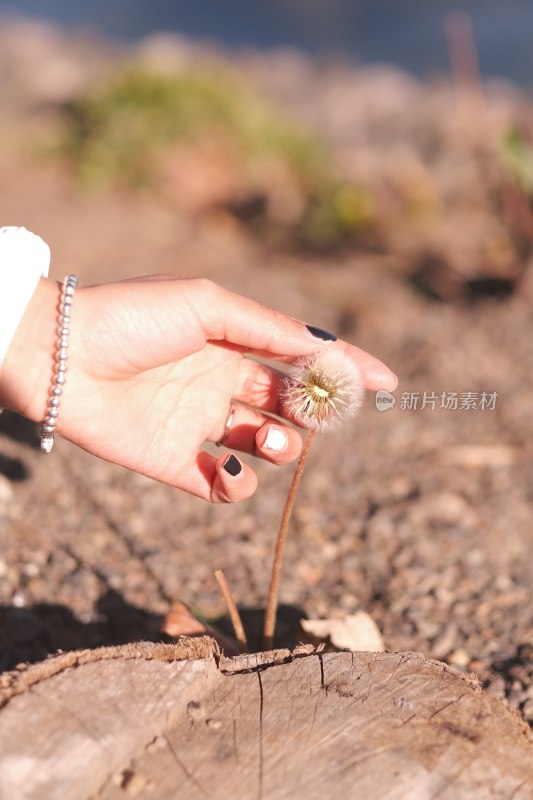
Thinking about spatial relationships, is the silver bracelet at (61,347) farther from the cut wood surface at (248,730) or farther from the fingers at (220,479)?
the cut wood surface at (248,730)

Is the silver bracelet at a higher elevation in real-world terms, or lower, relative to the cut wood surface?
higher

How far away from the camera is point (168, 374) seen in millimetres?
2018

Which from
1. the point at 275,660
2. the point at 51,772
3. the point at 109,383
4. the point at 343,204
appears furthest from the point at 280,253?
the point at 51,772

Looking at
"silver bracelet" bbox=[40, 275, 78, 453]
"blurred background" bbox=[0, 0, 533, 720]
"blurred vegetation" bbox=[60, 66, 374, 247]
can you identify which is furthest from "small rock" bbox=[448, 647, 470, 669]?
"blurred vegetation" bbox=[60, 66, 374, 247]

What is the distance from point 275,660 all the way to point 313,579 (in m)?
1.02

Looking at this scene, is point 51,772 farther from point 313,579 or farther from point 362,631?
point 313,579

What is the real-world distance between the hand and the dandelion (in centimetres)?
6

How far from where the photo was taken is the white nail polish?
75.2 inches

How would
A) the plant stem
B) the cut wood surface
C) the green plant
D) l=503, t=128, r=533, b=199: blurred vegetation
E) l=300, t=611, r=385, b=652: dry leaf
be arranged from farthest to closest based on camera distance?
the green plant → l=503, t=128, r=533, b=199: blurred vegetation → l=300, t=611, r=385, b=652: dry leaf → the plant stem → the cut wood surface

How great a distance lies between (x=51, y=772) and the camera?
3.99 feet

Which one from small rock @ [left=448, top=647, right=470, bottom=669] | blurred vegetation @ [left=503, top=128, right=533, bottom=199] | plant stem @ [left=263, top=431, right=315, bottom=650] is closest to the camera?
plant stem @ [left=263, top=431, right=315, bottom=650]

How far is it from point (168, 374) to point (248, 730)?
3.22 feet

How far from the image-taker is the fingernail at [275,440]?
1911mm

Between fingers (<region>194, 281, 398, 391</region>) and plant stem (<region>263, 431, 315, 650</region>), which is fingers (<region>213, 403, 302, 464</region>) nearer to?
plant stem (<region>263, 431, 315, 650</region>)
